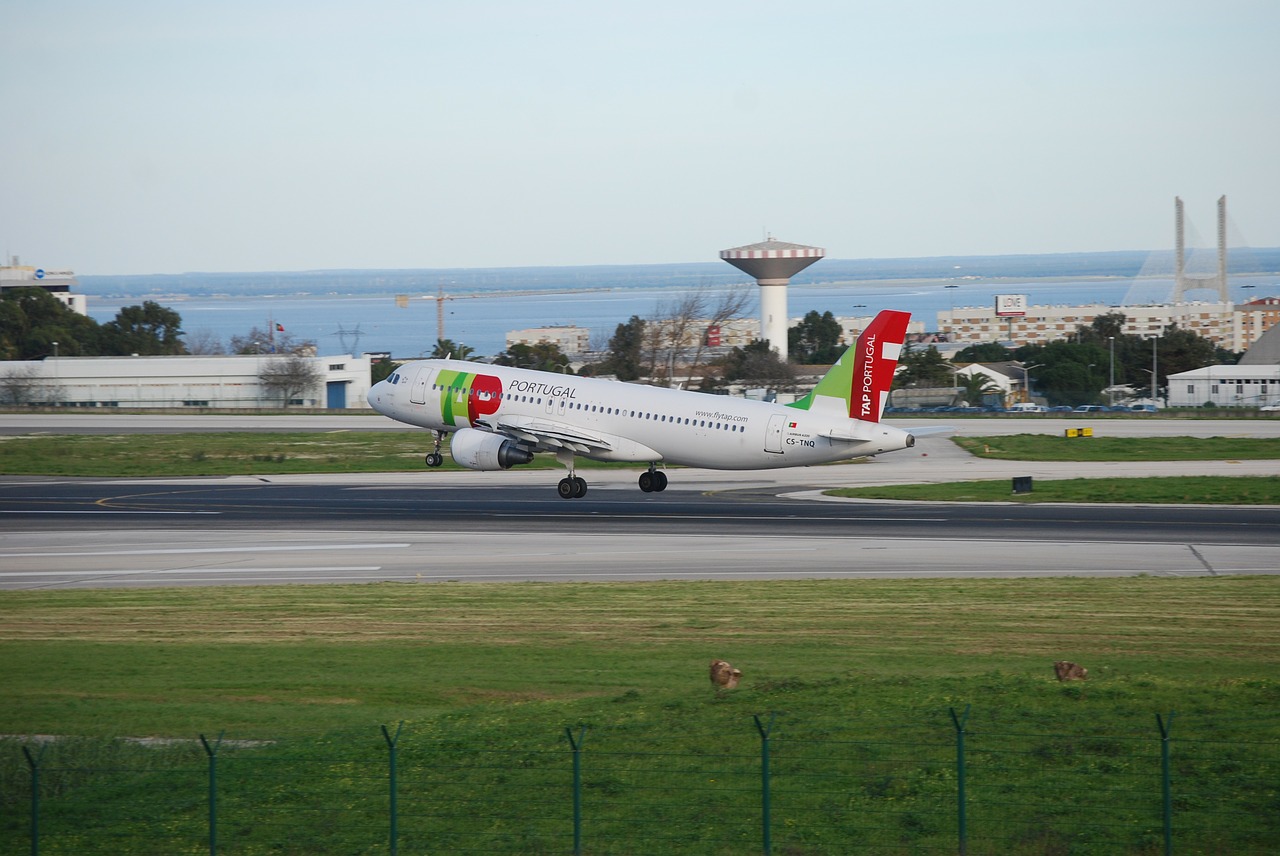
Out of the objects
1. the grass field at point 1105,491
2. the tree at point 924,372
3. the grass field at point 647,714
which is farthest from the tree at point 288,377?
the grass field at point 647,714

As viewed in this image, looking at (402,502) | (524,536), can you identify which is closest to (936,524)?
(524,536)

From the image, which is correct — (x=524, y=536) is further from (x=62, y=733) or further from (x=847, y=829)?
(x=847, y=829)

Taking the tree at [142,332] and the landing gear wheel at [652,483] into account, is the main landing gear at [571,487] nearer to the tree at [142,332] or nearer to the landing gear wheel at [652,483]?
the landing gear wheel at [652,483]

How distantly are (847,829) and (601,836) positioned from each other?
2.90 metres

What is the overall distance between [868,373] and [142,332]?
126 meters

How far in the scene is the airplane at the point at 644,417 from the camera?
45875 millimetres

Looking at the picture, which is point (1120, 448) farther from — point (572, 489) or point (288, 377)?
point (288, 377)

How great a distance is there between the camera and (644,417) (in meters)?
50.0

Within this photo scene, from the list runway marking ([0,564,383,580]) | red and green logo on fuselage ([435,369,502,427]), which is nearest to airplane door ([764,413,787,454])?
red and green logo on fuselage ([435,369,502,427])

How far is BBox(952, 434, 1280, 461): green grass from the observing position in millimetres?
63594

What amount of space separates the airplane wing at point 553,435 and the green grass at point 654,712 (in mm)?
18115

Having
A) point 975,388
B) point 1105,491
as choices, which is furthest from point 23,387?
point 1105,491

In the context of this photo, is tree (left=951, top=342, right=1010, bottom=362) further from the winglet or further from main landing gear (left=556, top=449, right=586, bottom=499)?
the winglet

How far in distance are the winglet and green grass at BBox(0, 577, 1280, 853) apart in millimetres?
14087
